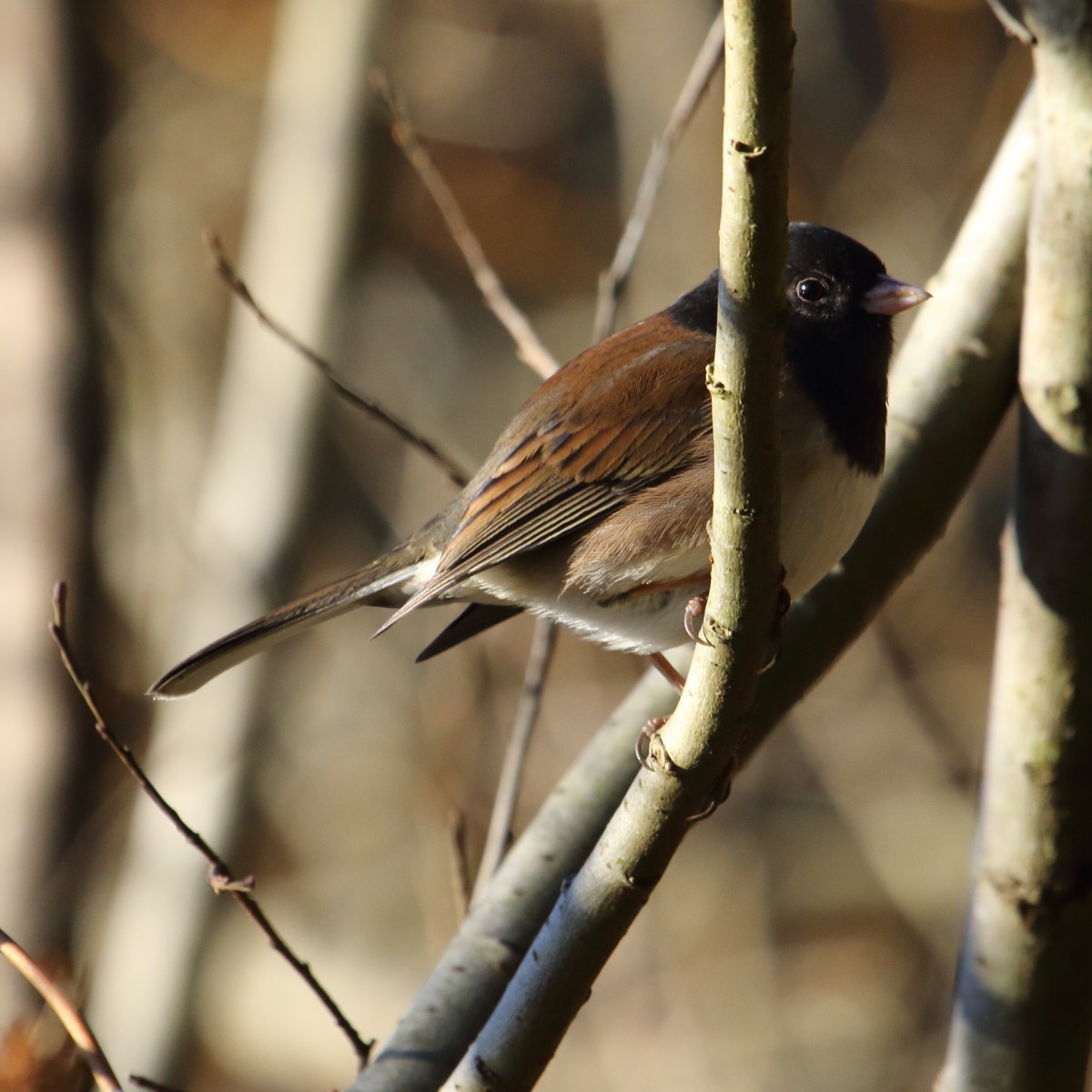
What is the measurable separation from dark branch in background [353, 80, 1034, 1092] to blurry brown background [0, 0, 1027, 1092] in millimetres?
1888

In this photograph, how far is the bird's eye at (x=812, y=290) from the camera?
226cm

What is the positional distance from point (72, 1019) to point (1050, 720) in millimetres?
1528

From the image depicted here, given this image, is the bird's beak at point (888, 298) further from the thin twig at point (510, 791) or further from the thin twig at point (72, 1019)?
the thin twig at point (72, 1019)

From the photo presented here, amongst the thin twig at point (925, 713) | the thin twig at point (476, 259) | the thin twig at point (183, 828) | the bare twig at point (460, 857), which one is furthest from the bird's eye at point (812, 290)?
the thin twig at point (925, 713)

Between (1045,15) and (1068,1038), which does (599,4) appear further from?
(1068,1038)

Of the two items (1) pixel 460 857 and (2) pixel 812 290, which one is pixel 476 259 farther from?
(1) pixel 460 857

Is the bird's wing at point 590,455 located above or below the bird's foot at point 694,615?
above

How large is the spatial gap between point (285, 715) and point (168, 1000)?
2.06 metres

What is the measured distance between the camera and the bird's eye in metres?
2.26

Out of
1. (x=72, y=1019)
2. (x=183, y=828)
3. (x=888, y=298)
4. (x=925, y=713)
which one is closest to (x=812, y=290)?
(x=888, y=298)


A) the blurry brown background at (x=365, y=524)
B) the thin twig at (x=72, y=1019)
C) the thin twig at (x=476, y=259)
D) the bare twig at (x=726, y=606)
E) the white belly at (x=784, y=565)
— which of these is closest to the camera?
the bare twig at (x=726, y=606)

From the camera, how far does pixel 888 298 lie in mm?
2232

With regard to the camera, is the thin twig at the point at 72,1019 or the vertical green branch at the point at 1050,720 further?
the vertical green branch at the point at 1050,720

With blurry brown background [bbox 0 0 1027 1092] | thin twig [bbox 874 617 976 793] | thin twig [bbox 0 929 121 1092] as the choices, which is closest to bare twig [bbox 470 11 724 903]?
thin twig [bbox 0 929 121 1092]
